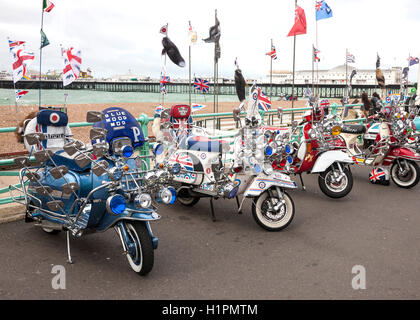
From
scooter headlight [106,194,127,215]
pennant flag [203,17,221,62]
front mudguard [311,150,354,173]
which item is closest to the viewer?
scooter headlight [106,194,127,215]

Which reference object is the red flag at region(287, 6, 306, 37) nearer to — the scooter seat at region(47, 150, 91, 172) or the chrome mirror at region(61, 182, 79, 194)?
the scooter seat at region(47, 150, 91, 172)

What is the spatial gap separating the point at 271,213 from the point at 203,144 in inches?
52.1

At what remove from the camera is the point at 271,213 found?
15.3 feet

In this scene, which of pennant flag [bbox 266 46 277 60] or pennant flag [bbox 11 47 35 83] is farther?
pennant flag [bbox 266 46 277 60]

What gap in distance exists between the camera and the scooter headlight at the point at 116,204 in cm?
320

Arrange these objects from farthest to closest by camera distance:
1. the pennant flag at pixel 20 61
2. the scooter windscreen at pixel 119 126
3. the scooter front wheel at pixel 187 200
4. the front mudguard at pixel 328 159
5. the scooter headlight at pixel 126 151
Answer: the pennant flag at pixel 20 61
the front mudguard at pixel 328 159
the scooter front wheel at pixel 187 200
the scooter windscreen at pixel 119 126
the scooter headlight at pixel 126 151

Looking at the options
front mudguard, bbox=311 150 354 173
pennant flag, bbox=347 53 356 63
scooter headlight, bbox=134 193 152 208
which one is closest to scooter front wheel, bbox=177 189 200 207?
front mudguard, bbox=311 150 354 173

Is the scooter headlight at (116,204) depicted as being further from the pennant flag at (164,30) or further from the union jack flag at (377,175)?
the pennant flag at (164,30)

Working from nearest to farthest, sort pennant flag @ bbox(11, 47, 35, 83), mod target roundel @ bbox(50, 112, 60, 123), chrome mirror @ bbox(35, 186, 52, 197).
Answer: chrome mirror @ bbox(35, 186, 52, 197) < mod target roundel @ bbox(50, 112, 60, 123) < pennant flag @ bbox(11, 47, 35, 83)

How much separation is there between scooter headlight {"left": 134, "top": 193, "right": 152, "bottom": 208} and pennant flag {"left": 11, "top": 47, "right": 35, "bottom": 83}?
14.6 metres

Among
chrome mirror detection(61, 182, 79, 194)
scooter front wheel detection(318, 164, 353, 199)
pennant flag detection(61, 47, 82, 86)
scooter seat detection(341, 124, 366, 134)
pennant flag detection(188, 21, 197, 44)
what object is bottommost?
scooter front wheel detection(318, 164, 353, 199)

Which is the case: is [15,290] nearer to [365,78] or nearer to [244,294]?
[244,294]

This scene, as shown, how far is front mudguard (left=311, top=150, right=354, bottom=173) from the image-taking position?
585 centimetres

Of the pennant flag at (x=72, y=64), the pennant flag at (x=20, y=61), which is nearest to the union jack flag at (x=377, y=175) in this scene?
the pennant flag at (x=72, y=64)
